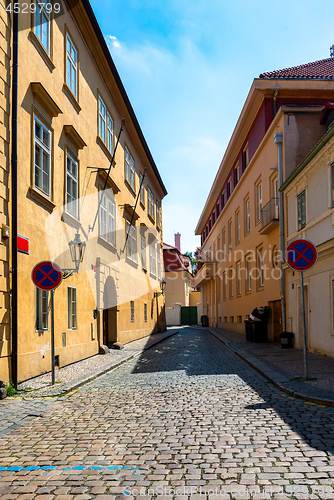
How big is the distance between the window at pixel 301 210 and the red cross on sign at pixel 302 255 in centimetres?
646

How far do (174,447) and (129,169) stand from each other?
1937cm

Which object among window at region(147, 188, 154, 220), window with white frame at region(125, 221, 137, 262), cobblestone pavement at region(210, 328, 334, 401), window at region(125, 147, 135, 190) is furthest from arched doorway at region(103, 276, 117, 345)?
window at region(147, 188, 154, 220)

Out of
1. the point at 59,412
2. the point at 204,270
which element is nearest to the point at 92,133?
the point at 59,412

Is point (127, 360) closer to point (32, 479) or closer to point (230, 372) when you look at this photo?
point (230, 372)

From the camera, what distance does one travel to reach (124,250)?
21312 millimetres

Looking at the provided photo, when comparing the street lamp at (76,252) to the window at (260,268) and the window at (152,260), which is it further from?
the window at (152,260)

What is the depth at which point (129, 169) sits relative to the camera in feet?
76.3

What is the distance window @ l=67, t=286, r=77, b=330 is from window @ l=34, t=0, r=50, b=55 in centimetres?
628

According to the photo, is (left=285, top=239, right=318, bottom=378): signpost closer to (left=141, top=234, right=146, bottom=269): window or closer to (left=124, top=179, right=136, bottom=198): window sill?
(left=124, top=179, right=136, bottom=198): window sill

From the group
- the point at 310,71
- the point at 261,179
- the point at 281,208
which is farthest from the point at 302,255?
the point at 310,71

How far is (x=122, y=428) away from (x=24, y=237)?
16.7 feet

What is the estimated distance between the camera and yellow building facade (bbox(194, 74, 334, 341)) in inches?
707

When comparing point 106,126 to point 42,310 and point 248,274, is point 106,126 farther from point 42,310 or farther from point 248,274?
point 248,274

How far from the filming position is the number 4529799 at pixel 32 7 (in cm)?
945
